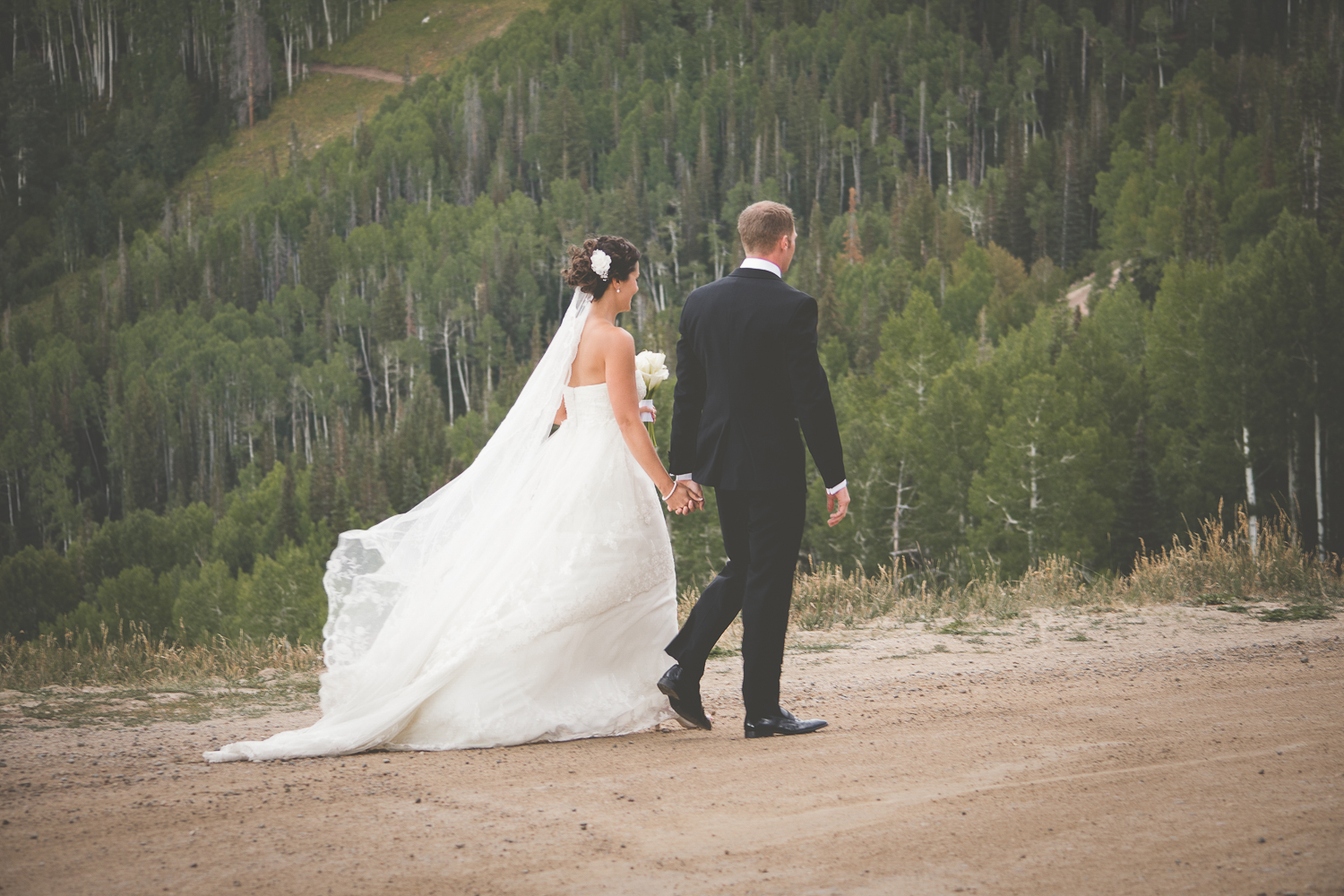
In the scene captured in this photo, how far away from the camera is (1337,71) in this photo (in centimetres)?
7775

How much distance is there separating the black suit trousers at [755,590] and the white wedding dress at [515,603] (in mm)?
429

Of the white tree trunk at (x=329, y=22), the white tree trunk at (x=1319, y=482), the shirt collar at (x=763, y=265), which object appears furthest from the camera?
the white tree trunk at (x=329, y=22)

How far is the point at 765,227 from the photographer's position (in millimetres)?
4914

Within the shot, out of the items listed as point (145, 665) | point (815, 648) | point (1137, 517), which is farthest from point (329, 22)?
point (815, 648)

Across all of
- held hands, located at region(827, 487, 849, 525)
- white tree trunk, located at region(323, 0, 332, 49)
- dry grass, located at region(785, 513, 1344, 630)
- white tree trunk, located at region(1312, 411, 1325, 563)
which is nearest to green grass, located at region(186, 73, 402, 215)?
white tree trunk, located at region(323, 0, 332, 49)

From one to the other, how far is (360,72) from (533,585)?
17789 cm

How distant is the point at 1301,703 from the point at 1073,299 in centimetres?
7527

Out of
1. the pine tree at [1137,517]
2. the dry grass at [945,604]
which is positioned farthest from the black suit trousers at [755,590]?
the pine tree at [1137,517]

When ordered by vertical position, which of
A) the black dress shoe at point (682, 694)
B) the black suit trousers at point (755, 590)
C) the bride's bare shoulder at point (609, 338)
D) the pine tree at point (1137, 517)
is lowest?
the pine tree at point (1137, 517)

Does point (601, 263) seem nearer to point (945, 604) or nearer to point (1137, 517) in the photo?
point (945, 604)

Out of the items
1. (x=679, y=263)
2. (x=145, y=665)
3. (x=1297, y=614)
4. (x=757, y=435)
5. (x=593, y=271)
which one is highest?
(x=679, y=263)

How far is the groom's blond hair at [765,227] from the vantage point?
490 cm

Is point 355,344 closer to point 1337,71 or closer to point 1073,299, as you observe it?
point 1073,299

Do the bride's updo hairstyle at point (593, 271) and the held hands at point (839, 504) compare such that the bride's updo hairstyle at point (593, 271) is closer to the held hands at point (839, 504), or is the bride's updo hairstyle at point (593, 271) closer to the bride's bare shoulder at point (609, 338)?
the bride's bare shoulder at point (609, 338)
